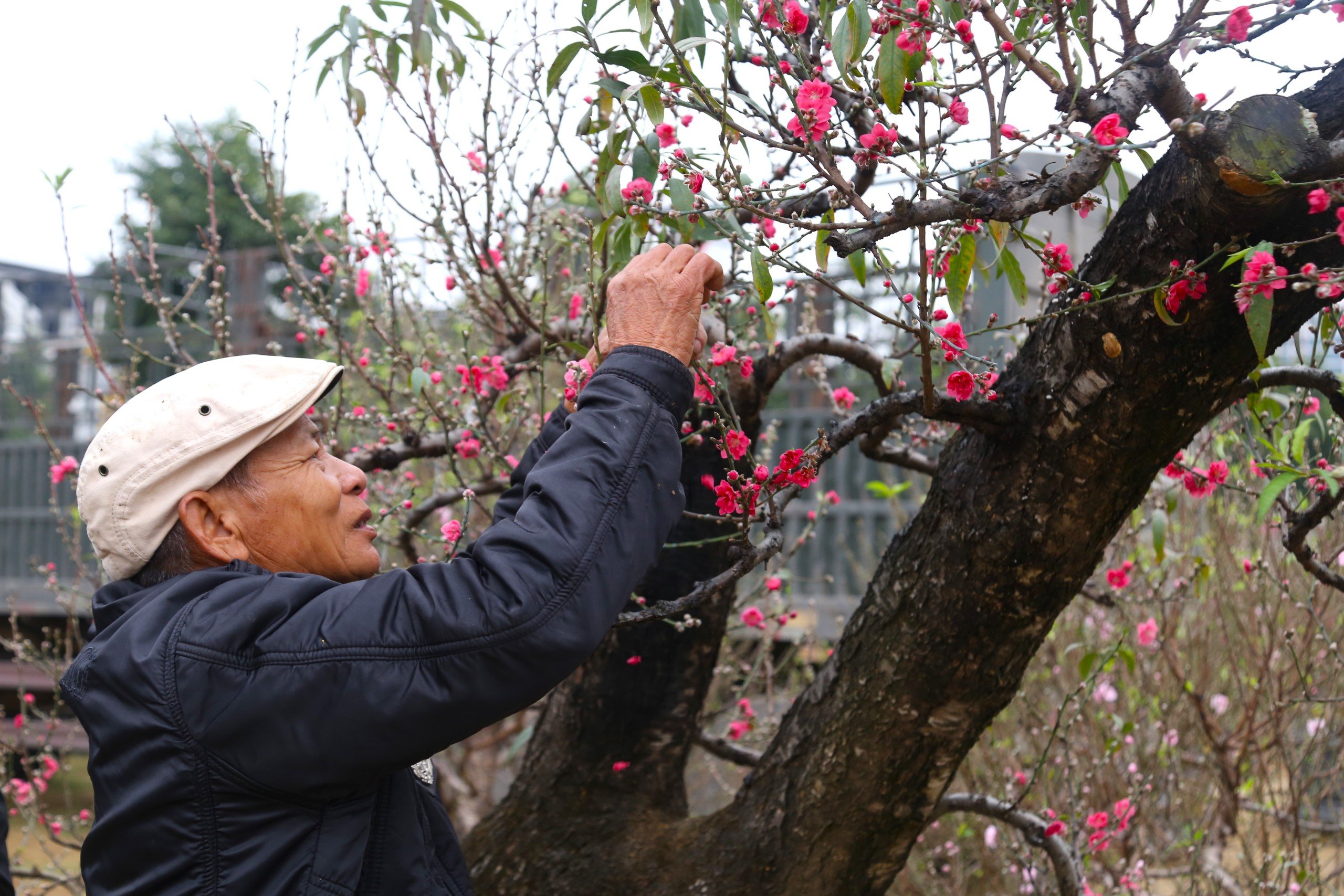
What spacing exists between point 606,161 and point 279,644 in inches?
37.6

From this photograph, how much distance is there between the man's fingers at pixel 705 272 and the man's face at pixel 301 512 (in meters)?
0.57

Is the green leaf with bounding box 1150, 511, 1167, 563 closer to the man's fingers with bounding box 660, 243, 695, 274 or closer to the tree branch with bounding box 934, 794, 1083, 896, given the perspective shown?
the tree branch with bounding box 934, 794, 1083, 896

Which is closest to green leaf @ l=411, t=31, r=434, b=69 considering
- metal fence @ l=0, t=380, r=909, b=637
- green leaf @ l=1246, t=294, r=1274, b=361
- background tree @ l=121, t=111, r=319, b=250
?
green leaf @ l=1246, t=294, r=1274, b=361

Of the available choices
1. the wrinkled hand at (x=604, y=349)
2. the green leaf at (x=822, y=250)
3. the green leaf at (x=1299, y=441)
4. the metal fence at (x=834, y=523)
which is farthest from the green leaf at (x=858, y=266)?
the metal fence at (x=834, y=523)

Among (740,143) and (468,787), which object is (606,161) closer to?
(740,143)

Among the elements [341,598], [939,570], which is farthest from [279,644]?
[939,570]

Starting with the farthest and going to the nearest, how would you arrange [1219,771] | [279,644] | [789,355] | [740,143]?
1. [1219,771]
2. [789,355]
3. [740,143]
4. [279,644]

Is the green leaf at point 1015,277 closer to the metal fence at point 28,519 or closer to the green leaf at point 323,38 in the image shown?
the green leaf at point 323,38

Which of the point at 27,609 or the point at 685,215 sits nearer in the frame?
the point at 685,215

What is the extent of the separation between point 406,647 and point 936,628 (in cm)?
102

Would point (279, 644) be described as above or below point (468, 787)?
above

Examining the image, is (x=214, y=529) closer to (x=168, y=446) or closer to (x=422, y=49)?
(x=168, y=446)

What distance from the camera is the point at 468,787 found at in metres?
5.32

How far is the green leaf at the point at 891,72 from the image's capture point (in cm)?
142
